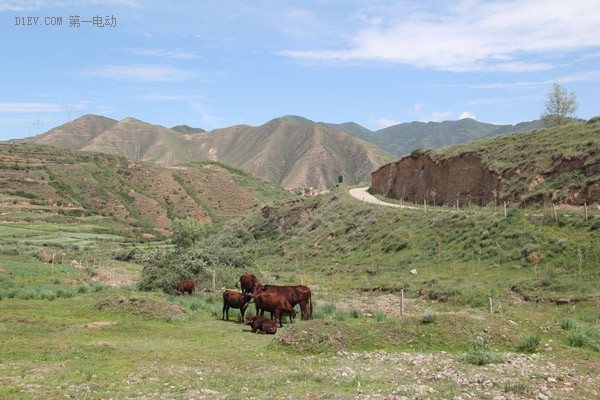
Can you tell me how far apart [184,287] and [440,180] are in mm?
33343

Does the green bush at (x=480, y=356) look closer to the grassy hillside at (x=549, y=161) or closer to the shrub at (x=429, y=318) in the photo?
the shrub at (x=429, y=318)

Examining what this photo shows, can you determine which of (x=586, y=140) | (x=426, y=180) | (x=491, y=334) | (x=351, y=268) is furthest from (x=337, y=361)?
(x=426, y=180)

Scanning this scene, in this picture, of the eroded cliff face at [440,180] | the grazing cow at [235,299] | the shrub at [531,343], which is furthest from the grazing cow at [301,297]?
the eroded cliff face at [440,180]

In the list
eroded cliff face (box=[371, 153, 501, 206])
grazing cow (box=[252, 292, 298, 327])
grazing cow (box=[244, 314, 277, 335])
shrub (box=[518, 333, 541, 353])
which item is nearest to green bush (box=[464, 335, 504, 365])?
shrub (box=[518, 333, 541, 353])

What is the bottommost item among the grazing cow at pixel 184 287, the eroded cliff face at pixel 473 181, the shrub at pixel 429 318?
the grazing cow at pixel 184 287

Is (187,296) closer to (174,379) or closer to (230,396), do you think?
(174,379)

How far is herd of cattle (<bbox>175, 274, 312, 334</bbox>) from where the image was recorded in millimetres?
16484

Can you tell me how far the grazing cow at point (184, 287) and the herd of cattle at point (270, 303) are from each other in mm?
5800

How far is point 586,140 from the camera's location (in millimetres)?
35719

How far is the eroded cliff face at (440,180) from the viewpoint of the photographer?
42.2 metres

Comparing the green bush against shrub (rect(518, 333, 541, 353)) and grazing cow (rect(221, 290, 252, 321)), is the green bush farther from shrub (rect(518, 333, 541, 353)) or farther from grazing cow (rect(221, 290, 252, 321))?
grazing cow (rect(221, 290, 252, 321))

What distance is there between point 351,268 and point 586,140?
20.1 m

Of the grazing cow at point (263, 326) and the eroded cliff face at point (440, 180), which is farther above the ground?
the eroded cliff face at point (440, 180)

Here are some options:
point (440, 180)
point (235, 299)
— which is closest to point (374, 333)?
point (235, 299)
